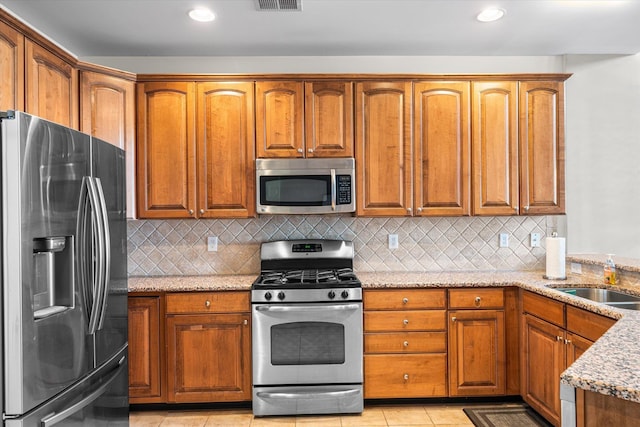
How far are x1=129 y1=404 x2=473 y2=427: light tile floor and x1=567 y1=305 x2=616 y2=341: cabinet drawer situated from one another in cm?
97

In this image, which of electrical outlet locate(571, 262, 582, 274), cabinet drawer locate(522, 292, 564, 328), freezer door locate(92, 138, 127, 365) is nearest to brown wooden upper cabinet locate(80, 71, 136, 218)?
freezer door locate(92, 138, 127, 365)

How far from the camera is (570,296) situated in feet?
8.50

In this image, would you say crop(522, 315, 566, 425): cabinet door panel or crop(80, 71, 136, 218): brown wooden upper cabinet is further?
crop(80, 71, 136, 218): brown wooden upper cabinet

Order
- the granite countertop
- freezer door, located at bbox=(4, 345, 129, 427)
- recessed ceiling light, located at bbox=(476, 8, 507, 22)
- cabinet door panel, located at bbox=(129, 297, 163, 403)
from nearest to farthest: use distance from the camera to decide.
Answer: the granite countertop
freezer door, located at bbox=(4, 345, 129, 427)
recessed ceiling light, located at bbox=(476, 8, 507, 22)
cabinet door panel, located at bbox=(129, 297, 163, 403)

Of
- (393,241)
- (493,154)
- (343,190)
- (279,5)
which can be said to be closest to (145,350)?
(343,190)

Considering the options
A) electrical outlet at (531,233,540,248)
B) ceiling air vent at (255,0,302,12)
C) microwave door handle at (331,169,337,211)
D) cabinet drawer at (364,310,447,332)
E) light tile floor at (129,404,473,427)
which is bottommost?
light tile floor at (129,404,473,427)

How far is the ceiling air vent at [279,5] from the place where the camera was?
269 cm

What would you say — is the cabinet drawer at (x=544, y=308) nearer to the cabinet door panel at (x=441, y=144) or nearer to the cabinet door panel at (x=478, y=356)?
the cabinet door panel at (x=478, y=356)

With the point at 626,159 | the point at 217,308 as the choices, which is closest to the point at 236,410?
the point at 217,308

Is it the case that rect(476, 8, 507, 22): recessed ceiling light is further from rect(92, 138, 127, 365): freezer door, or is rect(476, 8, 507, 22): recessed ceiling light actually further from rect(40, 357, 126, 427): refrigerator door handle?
rect(40, 357, 126, 427): refrigerator door handle

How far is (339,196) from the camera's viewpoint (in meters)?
3.38

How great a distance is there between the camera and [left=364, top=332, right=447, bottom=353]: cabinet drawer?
10.4 ft

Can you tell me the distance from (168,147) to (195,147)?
194mm

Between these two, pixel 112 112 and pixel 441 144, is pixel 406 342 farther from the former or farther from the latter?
pixel 112 112
